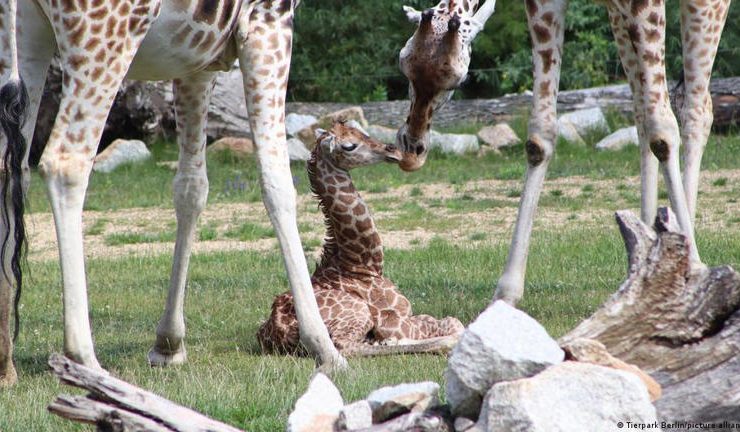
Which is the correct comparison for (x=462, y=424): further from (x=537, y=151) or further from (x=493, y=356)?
(x=537, y=151)

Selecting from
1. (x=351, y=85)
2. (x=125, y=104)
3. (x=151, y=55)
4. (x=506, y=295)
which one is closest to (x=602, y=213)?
(x=506, y=295)

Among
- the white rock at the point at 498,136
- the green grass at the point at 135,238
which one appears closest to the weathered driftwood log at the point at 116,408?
the green grass at the point at 135,238

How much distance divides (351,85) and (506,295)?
1543 cm

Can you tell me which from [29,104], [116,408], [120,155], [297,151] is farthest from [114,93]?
[120,155]

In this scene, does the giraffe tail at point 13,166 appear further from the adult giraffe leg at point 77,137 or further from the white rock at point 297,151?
the white rock at point 297,151

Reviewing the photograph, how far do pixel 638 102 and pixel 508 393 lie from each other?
3759 millimetres

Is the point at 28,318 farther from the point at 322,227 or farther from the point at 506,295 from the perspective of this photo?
the point at 322,227

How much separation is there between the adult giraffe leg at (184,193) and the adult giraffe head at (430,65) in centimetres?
118

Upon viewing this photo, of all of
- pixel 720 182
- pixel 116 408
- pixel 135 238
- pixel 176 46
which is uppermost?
pixel 176 46

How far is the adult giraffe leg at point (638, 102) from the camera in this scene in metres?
6.51

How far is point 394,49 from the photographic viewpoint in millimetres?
21875

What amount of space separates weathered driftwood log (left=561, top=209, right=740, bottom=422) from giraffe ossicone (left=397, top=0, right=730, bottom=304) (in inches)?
106

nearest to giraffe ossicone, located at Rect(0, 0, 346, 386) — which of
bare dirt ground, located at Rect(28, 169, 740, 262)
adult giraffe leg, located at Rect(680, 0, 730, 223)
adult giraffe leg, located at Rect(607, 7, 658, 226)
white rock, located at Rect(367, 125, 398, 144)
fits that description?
adult giraffe leg, located at Rect(607, 7, 658, 226)

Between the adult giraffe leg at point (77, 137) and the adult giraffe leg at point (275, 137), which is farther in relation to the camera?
the adult giraffe leg at point (275, 137)
